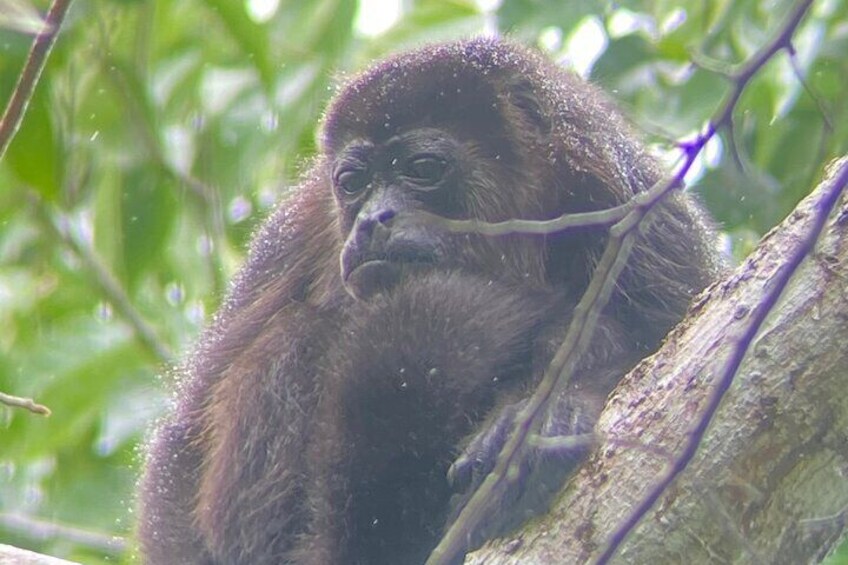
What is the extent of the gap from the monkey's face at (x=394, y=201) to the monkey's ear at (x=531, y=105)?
18 cm

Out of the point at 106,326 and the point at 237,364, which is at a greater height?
the point at 237,364

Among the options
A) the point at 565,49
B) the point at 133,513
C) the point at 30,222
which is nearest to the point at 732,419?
the point at 133,513

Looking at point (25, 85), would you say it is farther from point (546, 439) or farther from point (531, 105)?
point (531, 105)

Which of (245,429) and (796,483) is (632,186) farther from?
(796,483)

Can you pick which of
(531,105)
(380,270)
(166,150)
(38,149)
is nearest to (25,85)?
(380,270)

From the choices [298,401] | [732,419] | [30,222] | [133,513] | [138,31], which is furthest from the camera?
[30,222]

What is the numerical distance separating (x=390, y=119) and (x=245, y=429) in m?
0.88

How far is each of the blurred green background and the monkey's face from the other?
736 millimetres

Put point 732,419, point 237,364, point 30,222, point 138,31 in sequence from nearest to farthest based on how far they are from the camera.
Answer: point 732,419, point 237,364, point 138,31, point 30,222

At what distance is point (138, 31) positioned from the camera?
14.6 feet

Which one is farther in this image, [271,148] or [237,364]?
[271,148]

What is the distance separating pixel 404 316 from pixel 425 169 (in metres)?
0.67

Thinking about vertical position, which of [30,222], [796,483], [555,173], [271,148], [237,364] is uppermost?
[796,483]

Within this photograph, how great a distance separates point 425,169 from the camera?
11.1 ft
